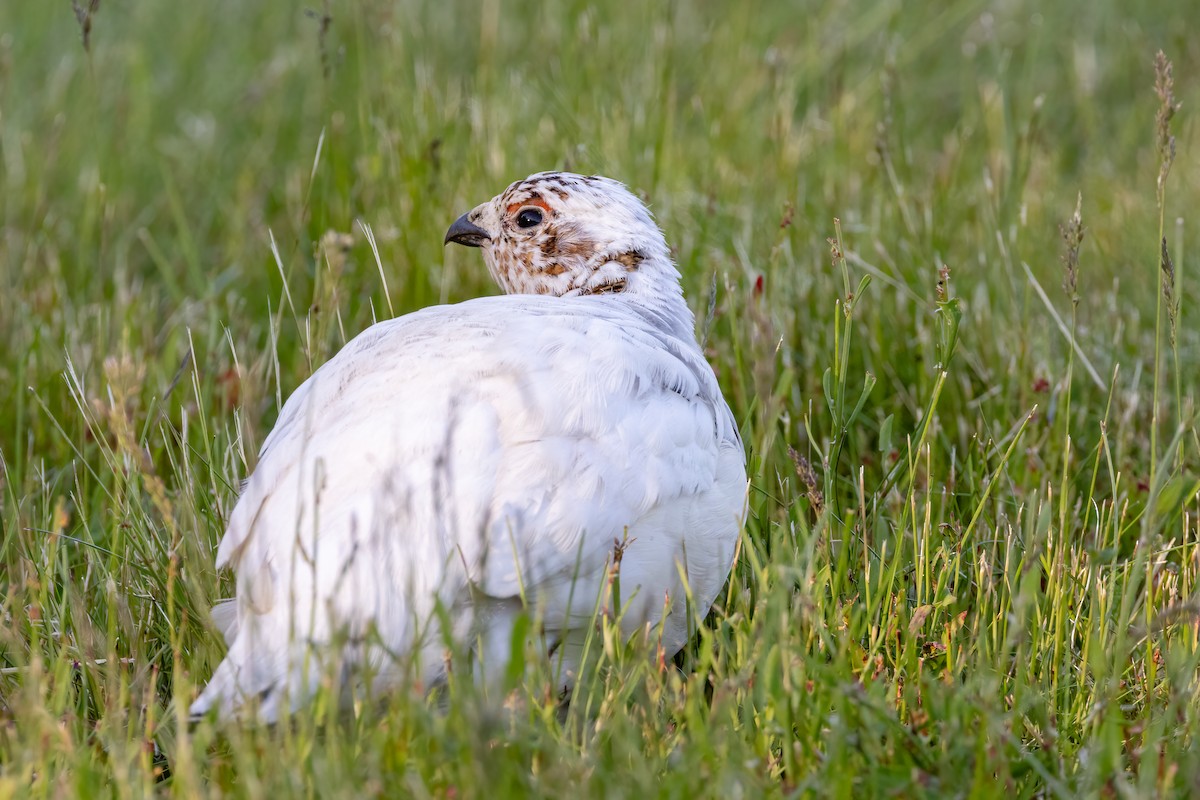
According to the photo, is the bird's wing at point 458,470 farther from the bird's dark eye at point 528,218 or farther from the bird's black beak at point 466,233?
the bird's black beak at point 466,233

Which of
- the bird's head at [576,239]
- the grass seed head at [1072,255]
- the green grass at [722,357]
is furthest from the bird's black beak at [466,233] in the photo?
the grass seed head at [1072,255]

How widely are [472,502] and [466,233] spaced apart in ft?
5.58

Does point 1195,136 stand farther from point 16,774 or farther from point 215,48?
point 16,774

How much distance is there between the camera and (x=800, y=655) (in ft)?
7.85

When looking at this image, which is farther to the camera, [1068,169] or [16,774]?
[1068,169]

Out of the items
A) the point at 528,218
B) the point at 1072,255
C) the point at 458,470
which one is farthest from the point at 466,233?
the point at 1072,255

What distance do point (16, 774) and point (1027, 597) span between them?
1.59m

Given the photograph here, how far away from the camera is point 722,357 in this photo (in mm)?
4184

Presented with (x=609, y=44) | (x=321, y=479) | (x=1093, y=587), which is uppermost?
(x=609, y=44)

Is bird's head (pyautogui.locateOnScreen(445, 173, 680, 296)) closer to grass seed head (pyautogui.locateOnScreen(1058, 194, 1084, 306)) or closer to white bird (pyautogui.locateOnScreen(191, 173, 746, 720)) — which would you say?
white bird (pyautogui.locateOnScreen(191, 173, 746, 720))

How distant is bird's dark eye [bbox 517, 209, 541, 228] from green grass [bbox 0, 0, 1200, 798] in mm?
569

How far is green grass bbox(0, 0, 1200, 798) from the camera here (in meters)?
2.35

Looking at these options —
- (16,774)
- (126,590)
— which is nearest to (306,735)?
(16,774)

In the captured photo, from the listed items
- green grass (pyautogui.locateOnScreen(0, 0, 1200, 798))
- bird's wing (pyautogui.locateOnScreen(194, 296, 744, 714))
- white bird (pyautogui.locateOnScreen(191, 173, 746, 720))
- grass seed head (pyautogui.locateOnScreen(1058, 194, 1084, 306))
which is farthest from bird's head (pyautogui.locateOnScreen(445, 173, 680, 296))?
grass seed head (pyautogui.locateOnScreen(1058, 194, 1084, 306))
